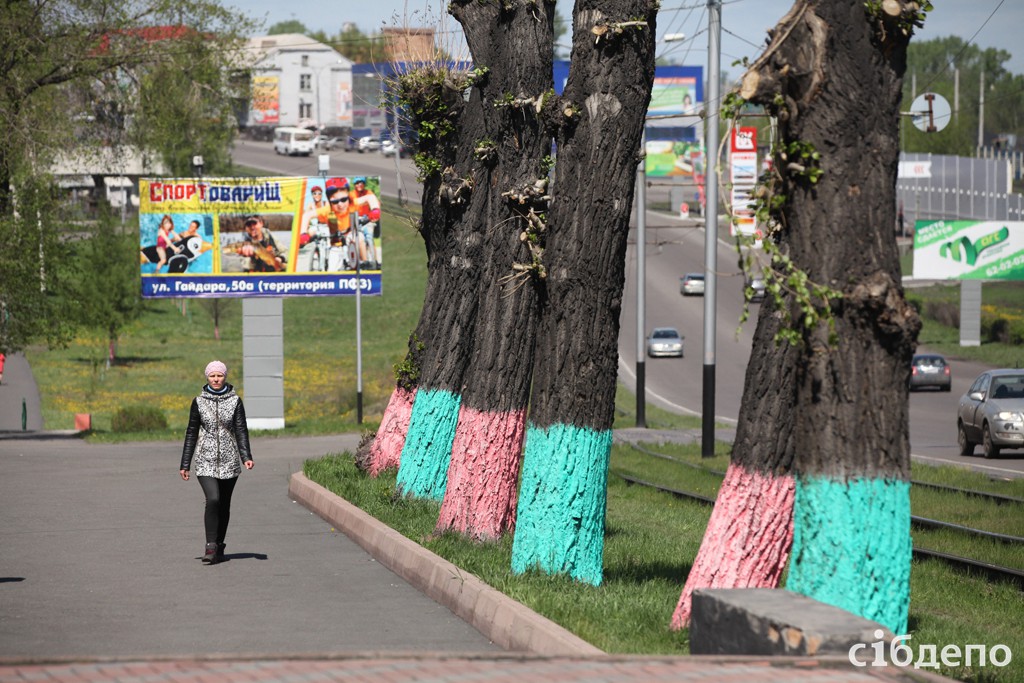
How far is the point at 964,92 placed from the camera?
146125mm

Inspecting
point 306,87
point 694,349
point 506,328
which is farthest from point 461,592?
point 306,87

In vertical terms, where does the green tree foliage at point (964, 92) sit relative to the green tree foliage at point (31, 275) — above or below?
above

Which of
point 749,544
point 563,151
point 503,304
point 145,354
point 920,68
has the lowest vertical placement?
point 145,354

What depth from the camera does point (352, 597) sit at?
35.9 feet

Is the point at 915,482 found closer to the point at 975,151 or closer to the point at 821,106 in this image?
the point at 821,106

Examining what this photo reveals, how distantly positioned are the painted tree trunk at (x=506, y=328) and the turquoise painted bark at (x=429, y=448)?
306cm

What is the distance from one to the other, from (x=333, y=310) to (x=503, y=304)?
61803 millimetres

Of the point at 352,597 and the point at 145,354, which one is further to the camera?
the point at 145,354

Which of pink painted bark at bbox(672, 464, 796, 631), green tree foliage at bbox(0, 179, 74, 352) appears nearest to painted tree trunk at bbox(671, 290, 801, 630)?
pink painted bark at bbox(672, 464, 796, 631)

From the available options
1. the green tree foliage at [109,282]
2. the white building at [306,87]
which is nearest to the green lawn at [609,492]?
the green tree foliage at [109,282]

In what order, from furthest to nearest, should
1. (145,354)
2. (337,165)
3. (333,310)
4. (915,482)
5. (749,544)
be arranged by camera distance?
1. (337,165)
2. (333,310)
3. (145,354)
4. (915,482)
5. (749,544)

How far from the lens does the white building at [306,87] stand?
14025 centimetres

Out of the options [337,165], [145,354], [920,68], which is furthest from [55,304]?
[920,68]

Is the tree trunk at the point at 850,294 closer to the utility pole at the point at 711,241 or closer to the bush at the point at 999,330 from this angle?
the utility pole at the point at 711,241
